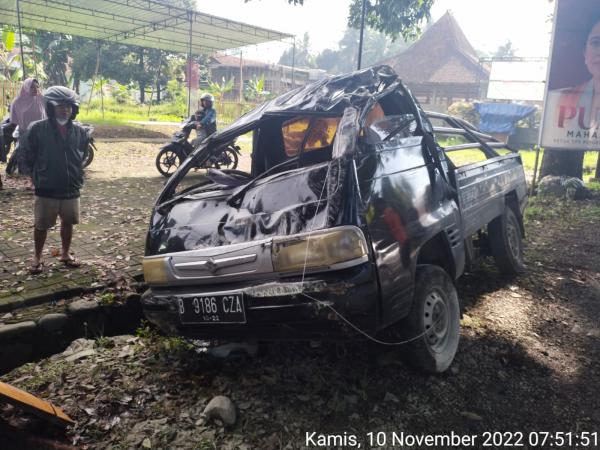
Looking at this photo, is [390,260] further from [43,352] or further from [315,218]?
[43,352]

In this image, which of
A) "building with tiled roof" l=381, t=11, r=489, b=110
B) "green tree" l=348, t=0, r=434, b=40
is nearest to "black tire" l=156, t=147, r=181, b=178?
"green tree" l=348, t=0, r=434, b=40

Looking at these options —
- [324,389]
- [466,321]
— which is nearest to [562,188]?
[466,321]

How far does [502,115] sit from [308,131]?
20266mm

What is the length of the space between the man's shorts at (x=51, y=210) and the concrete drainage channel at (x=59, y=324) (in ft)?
2.80

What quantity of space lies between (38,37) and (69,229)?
88.5 ft

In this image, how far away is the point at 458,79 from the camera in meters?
29.6

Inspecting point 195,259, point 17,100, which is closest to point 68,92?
point 195,259

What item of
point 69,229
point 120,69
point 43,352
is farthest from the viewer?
point 120,69

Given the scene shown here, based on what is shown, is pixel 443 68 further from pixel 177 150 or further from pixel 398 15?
pixel 177 150

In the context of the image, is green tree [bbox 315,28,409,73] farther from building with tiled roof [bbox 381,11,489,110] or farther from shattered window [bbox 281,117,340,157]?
shattered window [bbox 281,117,340,157]

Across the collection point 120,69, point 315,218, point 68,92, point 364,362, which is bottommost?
point 364,362

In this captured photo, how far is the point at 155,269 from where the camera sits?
2.86 metres

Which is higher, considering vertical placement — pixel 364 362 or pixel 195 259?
pixel 195 259

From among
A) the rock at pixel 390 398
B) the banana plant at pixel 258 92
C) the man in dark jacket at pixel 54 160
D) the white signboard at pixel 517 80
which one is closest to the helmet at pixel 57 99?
the man in dark jacket at pixel 54 160
